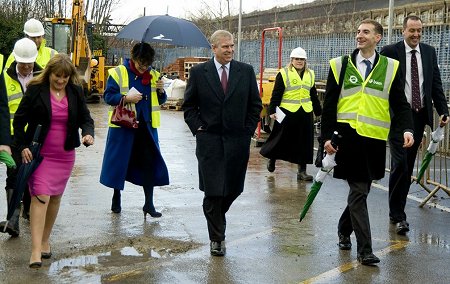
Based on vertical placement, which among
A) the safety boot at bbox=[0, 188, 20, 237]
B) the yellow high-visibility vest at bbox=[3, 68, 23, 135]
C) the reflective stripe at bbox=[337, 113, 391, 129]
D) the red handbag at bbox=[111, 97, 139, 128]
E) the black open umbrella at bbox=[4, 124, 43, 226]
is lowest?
the safety boot at bbox=[0, 188, 20, 237]

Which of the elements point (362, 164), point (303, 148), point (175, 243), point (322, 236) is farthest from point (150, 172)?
point (303, 148)

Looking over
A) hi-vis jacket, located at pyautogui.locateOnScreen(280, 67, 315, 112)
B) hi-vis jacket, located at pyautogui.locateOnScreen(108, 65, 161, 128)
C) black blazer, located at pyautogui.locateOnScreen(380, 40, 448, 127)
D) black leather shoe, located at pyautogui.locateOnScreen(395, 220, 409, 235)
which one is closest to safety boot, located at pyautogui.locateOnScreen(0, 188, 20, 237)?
hi-vis jacket, located at pyautogui.locateOnScreen(108, 65, 161, 128)

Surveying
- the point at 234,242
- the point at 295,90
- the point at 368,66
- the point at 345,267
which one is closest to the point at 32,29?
the point at 234,242

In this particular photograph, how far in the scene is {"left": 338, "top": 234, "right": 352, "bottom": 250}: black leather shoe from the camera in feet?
25.1

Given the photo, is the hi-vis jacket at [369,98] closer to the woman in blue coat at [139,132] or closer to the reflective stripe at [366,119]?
the reflective stripe at [366,119]

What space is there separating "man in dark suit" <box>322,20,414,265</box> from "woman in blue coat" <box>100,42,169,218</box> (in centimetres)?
227

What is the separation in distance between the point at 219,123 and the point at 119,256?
1.43 metres

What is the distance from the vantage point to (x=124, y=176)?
894 centimetres

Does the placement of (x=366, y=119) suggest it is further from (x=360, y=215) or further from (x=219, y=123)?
(x=219, y=123)

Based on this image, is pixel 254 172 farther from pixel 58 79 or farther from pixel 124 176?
pixel 58 79

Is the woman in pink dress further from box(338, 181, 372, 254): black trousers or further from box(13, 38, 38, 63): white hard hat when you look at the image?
box(338, 181, 372, 254): black trousers

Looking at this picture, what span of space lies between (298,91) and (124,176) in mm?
3668

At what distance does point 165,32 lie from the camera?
908 centimetres

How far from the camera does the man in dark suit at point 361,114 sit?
722cm
